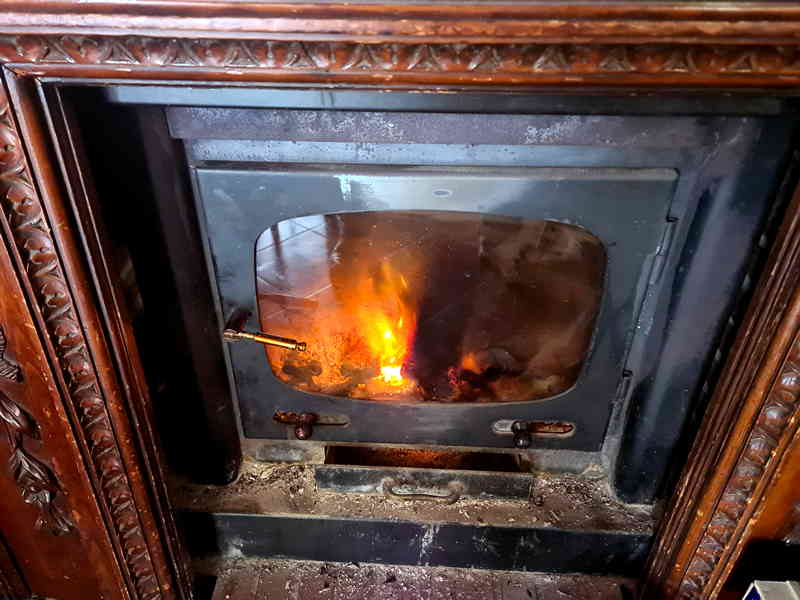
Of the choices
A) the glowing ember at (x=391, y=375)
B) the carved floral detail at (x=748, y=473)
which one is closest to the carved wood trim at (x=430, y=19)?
the carved floral detail at (x=748, y=473)

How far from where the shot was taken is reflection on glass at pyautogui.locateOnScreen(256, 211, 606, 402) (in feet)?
3.19

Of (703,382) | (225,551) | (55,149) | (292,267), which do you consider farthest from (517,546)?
(55,149)

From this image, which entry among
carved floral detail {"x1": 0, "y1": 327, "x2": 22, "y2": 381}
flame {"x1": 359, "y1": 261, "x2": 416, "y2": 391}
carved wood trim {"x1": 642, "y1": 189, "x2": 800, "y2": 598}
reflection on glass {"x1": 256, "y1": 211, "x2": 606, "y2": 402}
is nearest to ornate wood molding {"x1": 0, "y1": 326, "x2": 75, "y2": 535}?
carved floral detail {"x1": 0, "y1": 327, "x2": 22, "y2": 381}

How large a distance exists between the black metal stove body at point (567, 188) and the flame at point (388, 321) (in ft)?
0.53

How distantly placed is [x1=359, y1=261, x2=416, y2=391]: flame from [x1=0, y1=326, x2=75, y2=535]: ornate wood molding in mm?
531

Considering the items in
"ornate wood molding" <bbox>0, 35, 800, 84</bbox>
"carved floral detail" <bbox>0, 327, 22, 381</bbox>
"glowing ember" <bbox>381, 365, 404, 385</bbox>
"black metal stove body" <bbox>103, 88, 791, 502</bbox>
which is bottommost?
"glowing ember" <bbox>381, 365, 404, 385</bbox>

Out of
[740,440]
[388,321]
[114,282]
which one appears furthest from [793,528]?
[114,282]

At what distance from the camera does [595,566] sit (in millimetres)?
1238

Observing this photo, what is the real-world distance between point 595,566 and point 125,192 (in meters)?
1.10

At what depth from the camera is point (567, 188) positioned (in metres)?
0.88

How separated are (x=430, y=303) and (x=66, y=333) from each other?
0.55 m

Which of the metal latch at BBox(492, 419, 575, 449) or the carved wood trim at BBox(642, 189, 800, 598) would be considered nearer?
the carved wood trim at BBox(642, 189, 800, 598)

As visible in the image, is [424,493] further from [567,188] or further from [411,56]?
[411,56]

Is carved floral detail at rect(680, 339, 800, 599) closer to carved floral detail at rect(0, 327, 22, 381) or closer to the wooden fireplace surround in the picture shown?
the wooden fireplace surround
